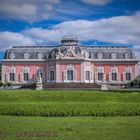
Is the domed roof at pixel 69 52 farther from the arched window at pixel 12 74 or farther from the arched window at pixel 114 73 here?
the arched window at pixel 12 74

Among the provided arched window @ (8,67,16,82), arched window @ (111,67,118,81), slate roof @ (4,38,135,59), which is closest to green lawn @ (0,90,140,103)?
slate roof @ (4,38,135,59)

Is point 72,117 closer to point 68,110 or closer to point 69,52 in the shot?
point 68,110

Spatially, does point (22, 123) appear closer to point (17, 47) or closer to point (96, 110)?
point (96, 110)

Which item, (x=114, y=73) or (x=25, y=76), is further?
(x=25, y=76)

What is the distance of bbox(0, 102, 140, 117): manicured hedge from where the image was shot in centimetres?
1625

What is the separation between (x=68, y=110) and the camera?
53.5 feet

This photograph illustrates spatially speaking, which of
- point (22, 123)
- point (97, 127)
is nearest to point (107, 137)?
point (97, 127)

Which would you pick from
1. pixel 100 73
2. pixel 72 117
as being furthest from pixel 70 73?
pixel 72 117

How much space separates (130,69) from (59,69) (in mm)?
13448

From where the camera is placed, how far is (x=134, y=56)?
61375mm

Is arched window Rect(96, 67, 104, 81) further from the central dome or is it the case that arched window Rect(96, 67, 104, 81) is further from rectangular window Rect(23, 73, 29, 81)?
rectangular window Rect(23, 73, 29, 81)

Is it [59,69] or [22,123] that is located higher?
[59,69]

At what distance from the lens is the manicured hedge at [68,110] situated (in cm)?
1625

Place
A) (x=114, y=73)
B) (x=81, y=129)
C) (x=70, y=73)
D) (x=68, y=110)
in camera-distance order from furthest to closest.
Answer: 1. (x=114, y=73)
2. (x=70, y=73)
3. (x=68, y=110)
4. (x=81, y=129)
